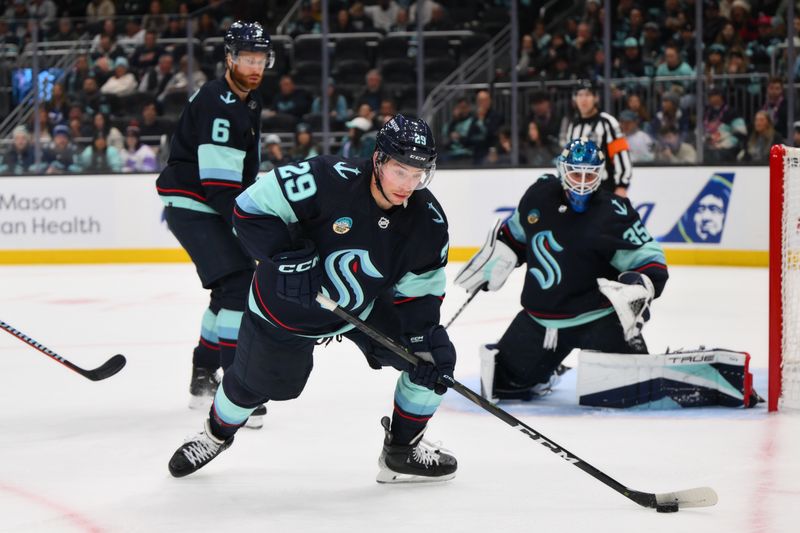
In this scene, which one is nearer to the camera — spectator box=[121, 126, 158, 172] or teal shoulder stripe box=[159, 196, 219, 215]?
teal shoulder stripe box=[159, 196, 219, 215]

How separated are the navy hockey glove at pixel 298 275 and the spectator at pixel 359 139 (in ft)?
22.2

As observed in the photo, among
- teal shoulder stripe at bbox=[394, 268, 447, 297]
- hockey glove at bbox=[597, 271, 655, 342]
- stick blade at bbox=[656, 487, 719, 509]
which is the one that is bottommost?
stick blade at bbox=[656, 487, 719, 509]

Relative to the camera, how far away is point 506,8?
10.6 m

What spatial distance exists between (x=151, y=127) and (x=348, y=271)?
748 cm

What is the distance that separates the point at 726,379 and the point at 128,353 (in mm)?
2662

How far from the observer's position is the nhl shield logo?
2.67 metres

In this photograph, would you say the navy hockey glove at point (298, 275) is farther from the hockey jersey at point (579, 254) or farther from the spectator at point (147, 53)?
the spectator at point (147, 53)

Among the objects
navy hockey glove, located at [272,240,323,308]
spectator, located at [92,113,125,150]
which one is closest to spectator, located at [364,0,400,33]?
spectator, located at [92,113,125,150]

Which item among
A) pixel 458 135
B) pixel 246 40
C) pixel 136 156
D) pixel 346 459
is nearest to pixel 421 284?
pixel 346 459

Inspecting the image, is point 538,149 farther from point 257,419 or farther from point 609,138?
point 257,419

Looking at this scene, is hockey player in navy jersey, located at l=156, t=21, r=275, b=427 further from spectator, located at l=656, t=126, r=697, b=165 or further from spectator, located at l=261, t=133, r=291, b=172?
spectator, located at l=261, t=133, r=291, b=172

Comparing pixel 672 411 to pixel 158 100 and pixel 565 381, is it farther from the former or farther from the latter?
pixel 158 100

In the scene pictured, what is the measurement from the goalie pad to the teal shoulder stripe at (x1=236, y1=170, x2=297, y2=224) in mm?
1542

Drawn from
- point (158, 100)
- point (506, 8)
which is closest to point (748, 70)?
point (506, 8)
